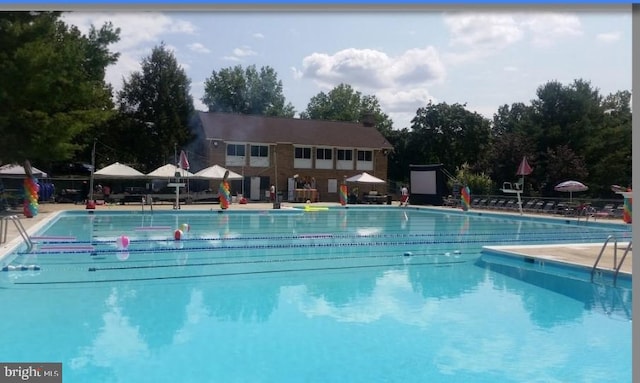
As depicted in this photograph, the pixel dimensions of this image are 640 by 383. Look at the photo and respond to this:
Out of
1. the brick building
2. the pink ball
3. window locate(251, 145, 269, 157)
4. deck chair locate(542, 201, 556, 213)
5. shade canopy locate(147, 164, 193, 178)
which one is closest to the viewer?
the pink ball

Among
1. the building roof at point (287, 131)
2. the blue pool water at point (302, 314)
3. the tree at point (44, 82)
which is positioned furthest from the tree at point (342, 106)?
the blue pool water at point (302, 314)

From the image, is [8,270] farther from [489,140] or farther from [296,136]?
[489,140]

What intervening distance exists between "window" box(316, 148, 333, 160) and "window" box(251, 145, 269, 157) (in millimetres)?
3486

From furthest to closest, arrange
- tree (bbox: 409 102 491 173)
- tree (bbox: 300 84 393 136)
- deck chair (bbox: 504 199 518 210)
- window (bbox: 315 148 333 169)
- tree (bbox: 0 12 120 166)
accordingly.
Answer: tree (bbox: 300 84 393 136), tree (bbox: 409 102 491 173), window (bbox: 315 148 333 169), deck chair (bbox: 504 199 518 210), tree (bbox: 0 12 120 166)

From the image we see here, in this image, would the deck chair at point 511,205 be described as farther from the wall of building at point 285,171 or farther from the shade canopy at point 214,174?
the shade canopy at point 214,174

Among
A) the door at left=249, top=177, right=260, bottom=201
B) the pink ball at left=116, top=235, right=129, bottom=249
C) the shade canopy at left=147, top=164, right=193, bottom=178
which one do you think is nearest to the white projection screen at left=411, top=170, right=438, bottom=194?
the door at left=249, top=177, right=260, bottom=201

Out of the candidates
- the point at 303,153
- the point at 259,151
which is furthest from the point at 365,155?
the point at 259,151

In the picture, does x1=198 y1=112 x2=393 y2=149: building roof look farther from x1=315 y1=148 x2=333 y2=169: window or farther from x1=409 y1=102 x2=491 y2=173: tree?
x1=409 y1=102 x2=491 y2=173: tree

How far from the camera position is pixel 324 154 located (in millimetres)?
35781

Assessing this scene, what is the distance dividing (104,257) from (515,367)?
840 centimetres

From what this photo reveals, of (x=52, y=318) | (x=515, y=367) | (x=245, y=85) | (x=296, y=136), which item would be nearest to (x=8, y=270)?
(x=52, y=318)

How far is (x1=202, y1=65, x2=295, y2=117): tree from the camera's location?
50531 millimetres

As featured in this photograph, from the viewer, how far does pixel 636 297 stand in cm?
362

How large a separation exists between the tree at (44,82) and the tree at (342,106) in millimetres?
36251
